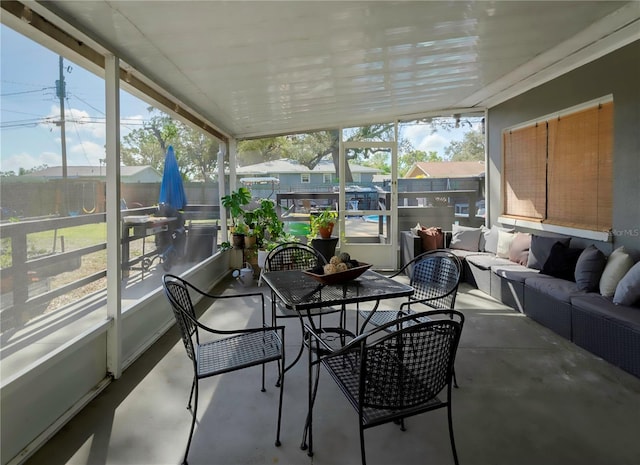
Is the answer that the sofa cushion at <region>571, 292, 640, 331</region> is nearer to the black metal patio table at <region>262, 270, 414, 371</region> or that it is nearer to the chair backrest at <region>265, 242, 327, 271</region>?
the black metal patio table at <region>262, 270, 414, 371</region>

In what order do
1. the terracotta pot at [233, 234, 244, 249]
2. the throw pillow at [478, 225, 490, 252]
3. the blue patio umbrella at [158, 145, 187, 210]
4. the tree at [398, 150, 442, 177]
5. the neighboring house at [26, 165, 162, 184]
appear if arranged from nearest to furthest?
the neighboring house at [26, 165, 162, 184] < the blue patio umbrella at [158, 145, 187, 210] < the throw pillow at [478, 225, 490, 252] < the terracotta pot at [233, 234, 244, 249] < the tree at [398, 150, 442, 177]

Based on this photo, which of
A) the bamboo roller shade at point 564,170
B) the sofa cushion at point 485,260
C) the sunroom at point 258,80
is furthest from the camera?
the sofa cushion at point 485,260

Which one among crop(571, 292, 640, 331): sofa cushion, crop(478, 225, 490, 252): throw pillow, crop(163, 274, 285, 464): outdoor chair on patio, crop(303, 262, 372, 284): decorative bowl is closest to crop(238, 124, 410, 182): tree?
crop(478, 225, 490, 252): throw pillow

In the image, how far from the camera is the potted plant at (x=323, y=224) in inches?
237

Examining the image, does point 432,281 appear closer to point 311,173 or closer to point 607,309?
point 607,309

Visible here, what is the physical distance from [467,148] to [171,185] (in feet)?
15.4

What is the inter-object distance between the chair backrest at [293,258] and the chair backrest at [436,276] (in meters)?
0.84

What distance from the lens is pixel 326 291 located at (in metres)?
2.36

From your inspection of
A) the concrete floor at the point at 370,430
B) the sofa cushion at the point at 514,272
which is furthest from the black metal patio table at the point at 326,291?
A: the sofa cushion at the point at 514,272

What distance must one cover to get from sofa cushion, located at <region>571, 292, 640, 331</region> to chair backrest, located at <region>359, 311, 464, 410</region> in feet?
6.34

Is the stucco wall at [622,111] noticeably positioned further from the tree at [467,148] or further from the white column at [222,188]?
the white column at [222,188]

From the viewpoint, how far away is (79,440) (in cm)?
201

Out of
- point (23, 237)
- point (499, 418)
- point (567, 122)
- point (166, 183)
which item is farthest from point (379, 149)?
point (23, 237)

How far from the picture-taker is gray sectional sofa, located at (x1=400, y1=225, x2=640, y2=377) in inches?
112
